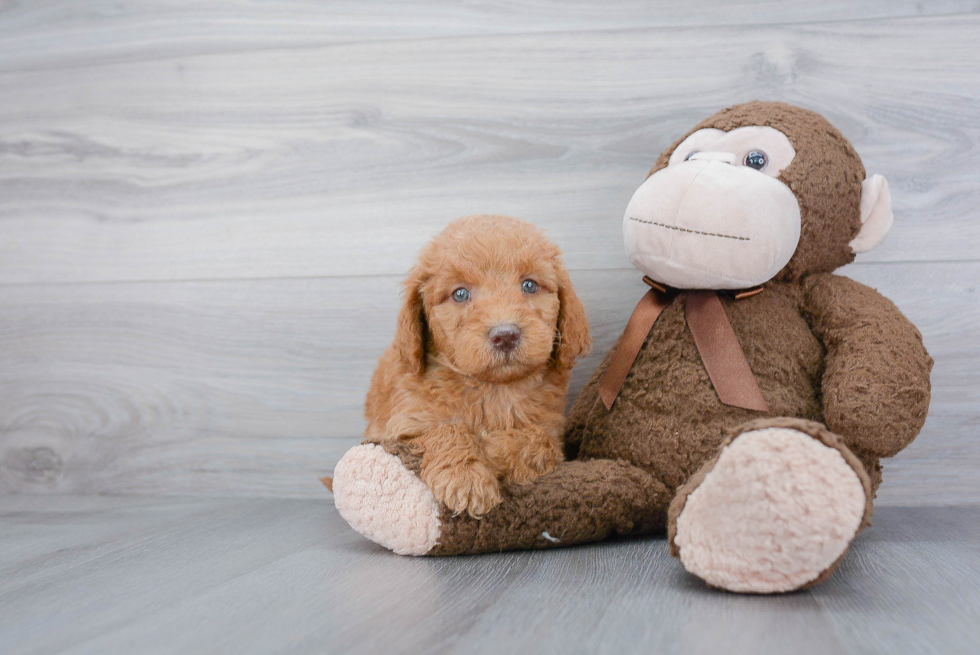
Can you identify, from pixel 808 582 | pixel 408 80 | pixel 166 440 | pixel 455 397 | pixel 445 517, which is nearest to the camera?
pixel 808 582

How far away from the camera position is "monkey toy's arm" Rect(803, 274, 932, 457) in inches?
38.2

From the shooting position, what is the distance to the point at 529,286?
108 centimetres

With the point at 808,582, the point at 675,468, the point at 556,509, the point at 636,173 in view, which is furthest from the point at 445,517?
the point at 636,173

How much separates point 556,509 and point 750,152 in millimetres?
613

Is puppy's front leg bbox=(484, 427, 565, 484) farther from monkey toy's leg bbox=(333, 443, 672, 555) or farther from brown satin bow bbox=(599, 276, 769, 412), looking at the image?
brown satin bow bbox=(599, 276, 769, 412)

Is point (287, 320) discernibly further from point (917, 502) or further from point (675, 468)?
point (917, 502)

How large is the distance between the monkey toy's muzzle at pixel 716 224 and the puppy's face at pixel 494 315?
176 millimetres

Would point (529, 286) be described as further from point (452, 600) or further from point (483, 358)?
point (452, 600)

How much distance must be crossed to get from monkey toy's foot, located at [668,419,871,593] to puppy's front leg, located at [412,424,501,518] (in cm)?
29

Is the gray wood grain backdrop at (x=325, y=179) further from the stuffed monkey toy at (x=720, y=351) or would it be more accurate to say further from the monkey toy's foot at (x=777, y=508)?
the monkey toy's foot at (x=777, y=508)

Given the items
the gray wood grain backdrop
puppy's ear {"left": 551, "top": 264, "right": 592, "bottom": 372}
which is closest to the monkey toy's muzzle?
puppy's ear {"left": 551, "top": 264, "right": 592, "bottom": 372}

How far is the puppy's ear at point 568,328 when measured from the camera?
43.4 inches

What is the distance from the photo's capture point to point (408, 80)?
1.53 metres

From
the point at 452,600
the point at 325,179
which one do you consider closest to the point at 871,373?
the point at 452,600
